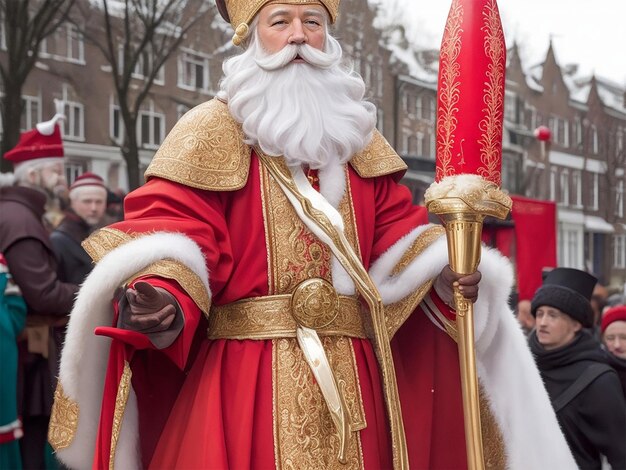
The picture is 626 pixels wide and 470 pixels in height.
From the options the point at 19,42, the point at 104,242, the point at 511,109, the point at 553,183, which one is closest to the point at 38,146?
the point at 19,42

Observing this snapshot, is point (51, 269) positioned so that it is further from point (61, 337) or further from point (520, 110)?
point (520, 110)

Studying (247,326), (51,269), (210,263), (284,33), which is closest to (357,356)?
(247,326)

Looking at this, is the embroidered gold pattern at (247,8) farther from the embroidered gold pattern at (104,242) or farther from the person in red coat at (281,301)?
the embroidered gold pattern at (104,242)

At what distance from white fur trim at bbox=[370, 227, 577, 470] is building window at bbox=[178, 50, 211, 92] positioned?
559 cm

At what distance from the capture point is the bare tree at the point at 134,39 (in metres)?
8.59

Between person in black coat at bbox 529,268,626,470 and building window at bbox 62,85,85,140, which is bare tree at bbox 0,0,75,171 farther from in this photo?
person in black coat at bbox 529,268,626,470

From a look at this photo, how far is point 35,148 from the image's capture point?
6512 millimetres

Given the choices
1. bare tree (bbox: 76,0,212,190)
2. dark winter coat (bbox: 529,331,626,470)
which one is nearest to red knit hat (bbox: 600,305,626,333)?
dark winter coat (bbox: 529,331,626,470)

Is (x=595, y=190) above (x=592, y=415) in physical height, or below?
above

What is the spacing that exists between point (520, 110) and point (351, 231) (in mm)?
9313

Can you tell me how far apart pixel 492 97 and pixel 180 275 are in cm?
119

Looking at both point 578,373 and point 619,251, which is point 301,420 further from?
point 619,251

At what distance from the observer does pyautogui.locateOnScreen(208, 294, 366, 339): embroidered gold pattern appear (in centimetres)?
346

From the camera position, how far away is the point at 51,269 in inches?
232
